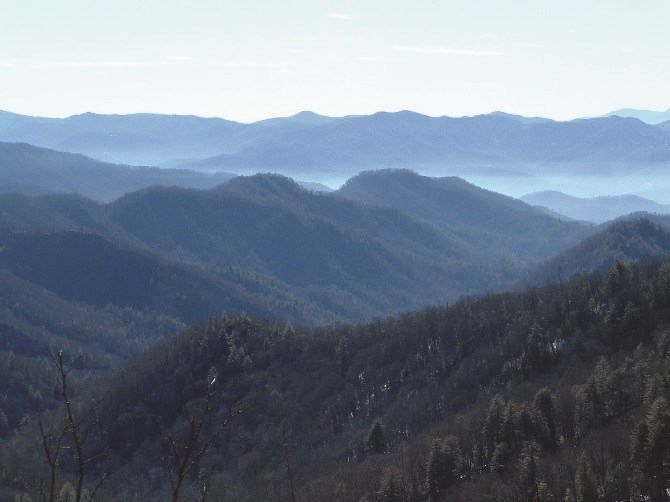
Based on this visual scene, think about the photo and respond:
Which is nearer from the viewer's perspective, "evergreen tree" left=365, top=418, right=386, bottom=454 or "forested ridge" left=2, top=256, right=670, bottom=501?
"forested ridge" left=2, top=256, right=670, bottom=501

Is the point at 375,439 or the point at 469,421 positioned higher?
the point at 469,421

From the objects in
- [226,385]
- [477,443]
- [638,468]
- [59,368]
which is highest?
[59,368]

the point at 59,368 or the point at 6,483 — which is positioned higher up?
the point at 59,368

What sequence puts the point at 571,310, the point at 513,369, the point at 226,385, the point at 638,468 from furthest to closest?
the point at 226,385 → the point at 571,310 → the point at 513,369 → the point at 638,468

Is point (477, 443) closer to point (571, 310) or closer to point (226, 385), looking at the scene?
point (571, 310)

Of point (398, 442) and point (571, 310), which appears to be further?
point (571, 310)

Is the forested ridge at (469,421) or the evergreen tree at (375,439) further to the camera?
the evergreen tree at (375,439)

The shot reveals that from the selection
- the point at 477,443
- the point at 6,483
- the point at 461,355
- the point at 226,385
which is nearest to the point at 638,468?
the point at 477,443

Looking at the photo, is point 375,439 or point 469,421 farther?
point 375,439
